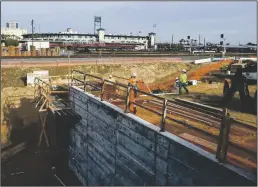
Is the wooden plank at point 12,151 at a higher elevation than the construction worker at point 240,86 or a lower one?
lower

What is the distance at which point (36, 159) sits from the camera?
1770 cm

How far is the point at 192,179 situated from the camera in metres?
7.09

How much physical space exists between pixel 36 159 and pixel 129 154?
947 centimetres

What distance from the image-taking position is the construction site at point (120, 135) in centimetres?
681

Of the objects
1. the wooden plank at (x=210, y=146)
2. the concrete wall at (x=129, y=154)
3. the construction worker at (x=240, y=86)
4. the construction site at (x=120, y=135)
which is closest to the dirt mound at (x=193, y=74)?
the construction site at (x=120, y=135)

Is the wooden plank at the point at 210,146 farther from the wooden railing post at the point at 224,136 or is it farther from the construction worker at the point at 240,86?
the construction worker at the point at 240,86

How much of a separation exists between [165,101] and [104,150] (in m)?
4.96

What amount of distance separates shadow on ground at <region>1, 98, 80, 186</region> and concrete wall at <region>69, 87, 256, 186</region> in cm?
80

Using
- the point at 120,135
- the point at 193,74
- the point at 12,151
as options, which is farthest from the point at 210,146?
the point at 193,74

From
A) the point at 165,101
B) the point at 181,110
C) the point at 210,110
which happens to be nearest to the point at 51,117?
the point at 181,110

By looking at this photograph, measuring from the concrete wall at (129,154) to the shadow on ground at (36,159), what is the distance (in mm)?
802

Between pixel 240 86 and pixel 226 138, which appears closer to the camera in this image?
pixel 226 138

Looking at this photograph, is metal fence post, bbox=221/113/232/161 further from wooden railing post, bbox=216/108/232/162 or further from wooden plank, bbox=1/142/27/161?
wooden plank, bbox=1/142/27/161

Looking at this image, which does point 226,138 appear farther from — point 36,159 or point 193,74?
point 193,74
